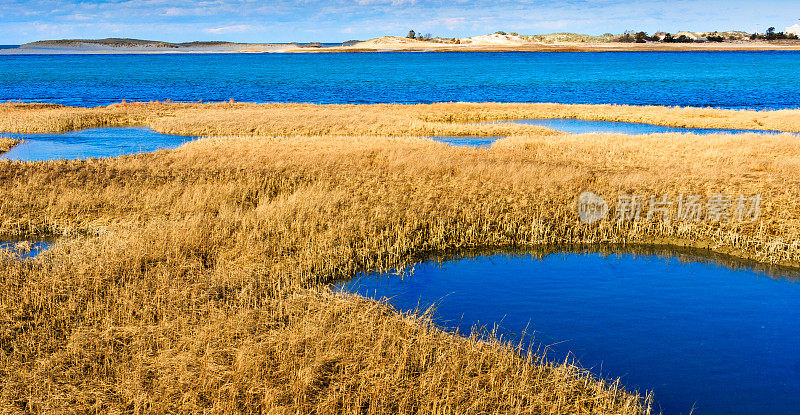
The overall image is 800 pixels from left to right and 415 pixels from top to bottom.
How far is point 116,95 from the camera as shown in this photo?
74812 millimetres

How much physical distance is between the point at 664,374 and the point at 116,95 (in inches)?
3077

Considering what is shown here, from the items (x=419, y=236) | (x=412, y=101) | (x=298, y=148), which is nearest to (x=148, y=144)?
(x=298, y=148)

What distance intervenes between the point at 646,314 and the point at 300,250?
300 inches

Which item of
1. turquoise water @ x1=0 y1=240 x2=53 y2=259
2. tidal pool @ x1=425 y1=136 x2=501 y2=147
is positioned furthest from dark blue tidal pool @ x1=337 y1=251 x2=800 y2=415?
tidal pool @ x1=425 y1=136 x2=501 y2=147

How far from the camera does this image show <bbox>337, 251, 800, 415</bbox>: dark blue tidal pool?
9.54 metres

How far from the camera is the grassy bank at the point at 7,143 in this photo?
98.9 feet

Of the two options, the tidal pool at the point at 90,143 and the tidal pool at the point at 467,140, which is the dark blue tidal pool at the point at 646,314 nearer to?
the tidal pool at the point at 467,140

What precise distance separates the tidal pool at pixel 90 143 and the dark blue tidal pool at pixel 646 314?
69.5 feet

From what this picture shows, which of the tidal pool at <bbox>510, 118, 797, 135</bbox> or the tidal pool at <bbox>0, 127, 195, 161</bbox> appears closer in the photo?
the tidal pool at <bbox>0, 127, 195, 161</bbox>

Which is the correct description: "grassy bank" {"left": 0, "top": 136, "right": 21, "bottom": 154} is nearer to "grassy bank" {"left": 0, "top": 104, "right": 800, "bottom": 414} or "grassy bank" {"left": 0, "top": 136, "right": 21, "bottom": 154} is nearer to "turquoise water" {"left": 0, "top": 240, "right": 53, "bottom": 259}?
"grassy bank" {"left": 0, "top": 104, "right": 800, "bottom": 414}

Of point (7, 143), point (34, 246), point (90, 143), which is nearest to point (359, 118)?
point (90, 143)

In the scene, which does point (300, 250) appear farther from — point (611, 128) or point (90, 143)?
point (611, 128)

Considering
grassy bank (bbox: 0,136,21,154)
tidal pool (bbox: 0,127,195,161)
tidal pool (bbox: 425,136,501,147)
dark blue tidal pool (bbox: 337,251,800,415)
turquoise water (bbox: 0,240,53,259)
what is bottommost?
dark blue tidal pool (bbox: 337,251,800,415)

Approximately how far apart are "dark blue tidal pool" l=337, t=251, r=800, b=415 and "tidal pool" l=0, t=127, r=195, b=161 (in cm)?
2118
